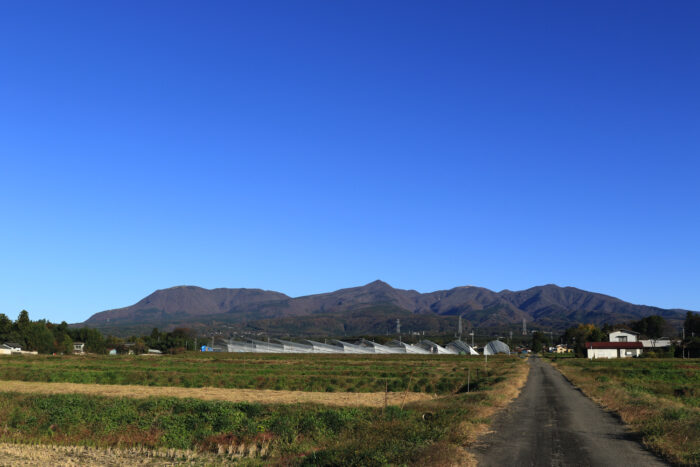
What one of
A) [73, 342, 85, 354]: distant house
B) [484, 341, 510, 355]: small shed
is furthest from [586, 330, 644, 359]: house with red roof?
[73, 342, 85, 354]: distant house

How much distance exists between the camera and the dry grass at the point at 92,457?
67.0ft

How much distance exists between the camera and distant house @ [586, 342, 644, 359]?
481 feet

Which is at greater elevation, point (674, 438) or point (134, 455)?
point (674, 438)

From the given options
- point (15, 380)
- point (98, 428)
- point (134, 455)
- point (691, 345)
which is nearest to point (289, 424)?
point (134, 455)

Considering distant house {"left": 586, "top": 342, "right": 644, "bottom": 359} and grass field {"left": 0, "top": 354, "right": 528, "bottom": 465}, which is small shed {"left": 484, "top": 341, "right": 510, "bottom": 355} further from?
grass field {"left": 0, "top": 354, "right": 528, "bottom": 465}

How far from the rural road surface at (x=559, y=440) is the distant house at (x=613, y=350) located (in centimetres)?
12712

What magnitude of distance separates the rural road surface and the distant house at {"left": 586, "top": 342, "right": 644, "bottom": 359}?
5005 inches

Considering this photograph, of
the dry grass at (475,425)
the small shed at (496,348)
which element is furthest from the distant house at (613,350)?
the dry grass at (475,425)

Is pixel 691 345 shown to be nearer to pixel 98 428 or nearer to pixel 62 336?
pixel 98 428

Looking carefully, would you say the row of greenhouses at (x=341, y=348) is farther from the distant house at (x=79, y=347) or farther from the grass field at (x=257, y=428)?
the grass field at (x=257, y=428)

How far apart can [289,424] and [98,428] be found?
32.4 feet

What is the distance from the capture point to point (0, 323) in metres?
163

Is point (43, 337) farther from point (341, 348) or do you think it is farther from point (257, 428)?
point (257, 428)

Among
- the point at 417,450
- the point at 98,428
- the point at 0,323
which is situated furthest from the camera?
the point at 0,323
